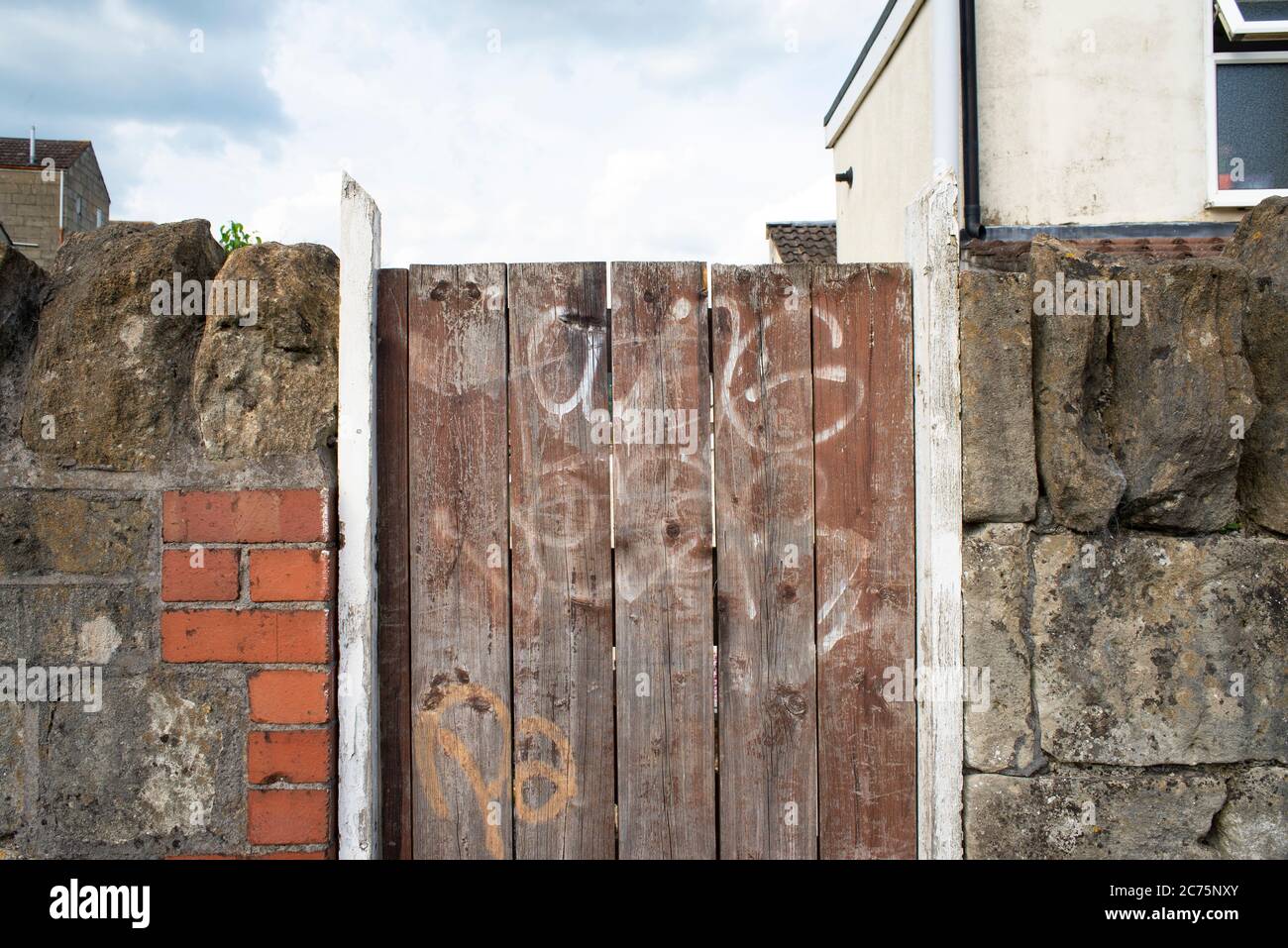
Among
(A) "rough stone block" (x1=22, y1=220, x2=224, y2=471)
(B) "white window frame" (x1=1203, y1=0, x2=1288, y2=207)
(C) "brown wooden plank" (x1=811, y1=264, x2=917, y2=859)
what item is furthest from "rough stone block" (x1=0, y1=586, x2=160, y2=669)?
(B) "white window frame" (x1=1203, y1=0, x2=1288, y2=207)

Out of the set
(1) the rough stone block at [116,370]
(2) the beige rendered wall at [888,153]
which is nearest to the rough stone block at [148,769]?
(1) the rough stone block at [116,370]

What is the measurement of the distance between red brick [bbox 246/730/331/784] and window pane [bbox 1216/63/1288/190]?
5.88 meters

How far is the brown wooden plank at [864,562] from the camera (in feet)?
6.19

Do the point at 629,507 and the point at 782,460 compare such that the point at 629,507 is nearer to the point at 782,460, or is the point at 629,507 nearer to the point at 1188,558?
the point at 782,460

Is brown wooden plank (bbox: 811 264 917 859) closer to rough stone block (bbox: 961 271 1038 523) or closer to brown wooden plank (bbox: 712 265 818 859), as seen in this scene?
brown wooden plank (bbox: 712 265 818 859)

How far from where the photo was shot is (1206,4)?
516cm

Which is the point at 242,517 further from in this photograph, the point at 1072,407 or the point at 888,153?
the point at 888,153

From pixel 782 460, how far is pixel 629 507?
1.17 ft

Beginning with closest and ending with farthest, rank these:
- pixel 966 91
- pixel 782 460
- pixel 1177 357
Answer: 1. pixel 1177 357
2. pixel 782 460
3. pixel 966 91

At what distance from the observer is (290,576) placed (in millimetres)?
1791

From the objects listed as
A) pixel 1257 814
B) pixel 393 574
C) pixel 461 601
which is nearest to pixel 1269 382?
pixel 1257 814

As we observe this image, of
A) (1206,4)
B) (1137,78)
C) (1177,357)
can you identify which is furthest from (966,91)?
(1177,357)

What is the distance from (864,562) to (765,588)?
23 centimetres

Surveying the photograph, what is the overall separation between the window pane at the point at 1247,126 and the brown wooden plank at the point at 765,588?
483cm
